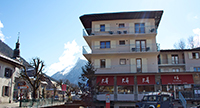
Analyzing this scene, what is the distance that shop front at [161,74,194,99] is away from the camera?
30.8 m

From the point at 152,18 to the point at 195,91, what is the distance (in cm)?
1406

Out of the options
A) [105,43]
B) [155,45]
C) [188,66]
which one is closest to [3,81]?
[105,43]

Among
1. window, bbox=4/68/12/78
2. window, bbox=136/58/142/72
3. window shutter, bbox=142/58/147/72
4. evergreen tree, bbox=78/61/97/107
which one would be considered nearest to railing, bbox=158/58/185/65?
window shutter, bbox=142/58/147/72

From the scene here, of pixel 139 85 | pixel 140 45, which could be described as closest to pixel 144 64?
pixel 140 45

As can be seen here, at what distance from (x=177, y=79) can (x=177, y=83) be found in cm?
65

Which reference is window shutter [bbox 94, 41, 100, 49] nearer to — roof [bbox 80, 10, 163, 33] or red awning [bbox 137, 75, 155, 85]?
roof [bbox 80, 10, 163, 33]

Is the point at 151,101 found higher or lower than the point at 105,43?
lower

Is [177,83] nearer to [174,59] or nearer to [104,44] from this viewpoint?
[174,59]

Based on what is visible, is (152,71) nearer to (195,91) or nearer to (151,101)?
(195,91)

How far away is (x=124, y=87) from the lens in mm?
31672

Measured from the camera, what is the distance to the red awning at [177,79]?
30797 mm

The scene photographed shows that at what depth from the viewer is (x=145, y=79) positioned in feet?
103

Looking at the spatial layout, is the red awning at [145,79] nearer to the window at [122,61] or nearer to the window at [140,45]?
the window at [122,61]

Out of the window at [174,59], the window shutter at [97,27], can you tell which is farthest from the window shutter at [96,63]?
the window at [174,59]
